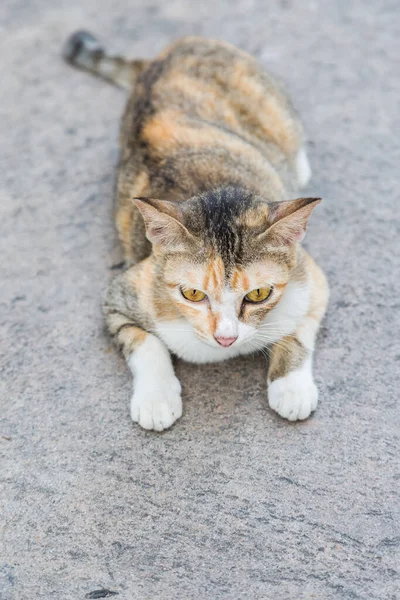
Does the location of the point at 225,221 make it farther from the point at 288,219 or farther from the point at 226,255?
the point at 288,219

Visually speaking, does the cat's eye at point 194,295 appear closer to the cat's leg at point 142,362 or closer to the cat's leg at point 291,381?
the cat's leg at point 142,362

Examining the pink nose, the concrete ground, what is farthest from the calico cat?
the concrete ground

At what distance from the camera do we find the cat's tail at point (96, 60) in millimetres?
4797

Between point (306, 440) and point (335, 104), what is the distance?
2.71m

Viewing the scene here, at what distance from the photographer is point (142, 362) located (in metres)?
2.93

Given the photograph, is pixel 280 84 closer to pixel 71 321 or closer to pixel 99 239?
pixel 99 239

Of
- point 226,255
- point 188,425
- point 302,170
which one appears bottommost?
point 188,425

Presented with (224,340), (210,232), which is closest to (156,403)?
(224,340)

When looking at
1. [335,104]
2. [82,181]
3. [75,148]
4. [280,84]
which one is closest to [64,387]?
[82,181]

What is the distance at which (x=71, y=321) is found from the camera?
336 centimetres

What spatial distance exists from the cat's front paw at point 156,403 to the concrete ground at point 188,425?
0.21ft

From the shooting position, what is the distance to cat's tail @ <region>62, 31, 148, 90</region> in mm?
4797

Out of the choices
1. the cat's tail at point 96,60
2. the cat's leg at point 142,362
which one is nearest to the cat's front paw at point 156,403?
the cat's leg at point 142,362

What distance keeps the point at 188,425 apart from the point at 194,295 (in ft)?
1.90
